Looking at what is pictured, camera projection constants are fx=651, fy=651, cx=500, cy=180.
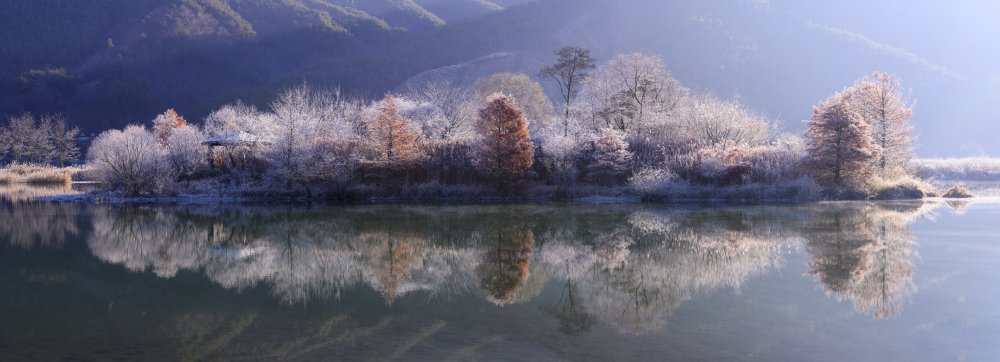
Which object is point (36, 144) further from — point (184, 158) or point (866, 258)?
point (866, 258)

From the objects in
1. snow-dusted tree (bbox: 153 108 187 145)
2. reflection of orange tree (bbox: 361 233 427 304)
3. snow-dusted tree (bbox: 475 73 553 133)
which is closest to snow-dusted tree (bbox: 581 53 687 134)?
snow-dusted tree (bbox: 475 73 553 133)

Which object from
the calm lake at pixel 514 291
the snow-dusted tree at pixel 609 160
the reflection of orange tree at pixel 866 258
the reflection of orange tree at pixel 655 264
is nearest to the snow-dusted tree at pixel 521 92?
the snow-dusted tree at pixel 609 160

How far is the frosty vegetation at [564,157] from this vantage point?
120 feet

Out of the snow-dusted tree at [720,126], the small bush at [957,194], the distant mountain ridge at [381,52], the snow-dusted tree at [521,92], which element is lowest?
the small bush at [957,194]

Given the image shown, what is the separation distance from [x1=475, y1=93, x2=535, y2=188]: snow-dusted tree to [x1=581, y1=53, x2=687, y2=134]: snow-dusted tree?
9.95 meters

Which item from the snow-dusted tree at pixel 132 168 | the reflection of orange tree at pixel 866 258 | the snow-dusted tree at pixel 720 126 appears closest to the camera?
the reflection of orange tree at pixel 866 258

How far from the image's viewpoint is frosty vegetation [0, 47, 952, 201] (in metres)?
36.6

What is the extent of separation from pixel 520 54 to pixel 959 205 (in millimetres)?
97709

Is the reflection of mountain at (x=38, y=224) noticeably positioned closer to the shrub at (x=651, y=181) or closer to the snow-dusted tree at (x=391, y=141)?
the snow-dusted tree at (x=391, y=141)

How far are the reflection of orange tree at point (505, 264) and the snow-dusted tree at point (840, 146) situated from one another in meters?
22.5

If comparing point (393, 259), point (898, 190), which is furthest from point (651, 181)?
point (393, 259)

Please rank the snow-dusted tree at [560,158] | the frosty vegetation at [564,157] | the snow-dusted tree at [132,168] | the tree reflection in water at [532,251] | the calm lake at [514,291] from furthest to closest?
1. the snow-dusted tree at [132,168]
2. the snow-dusted tree at [560,158]
3. the frosty vegetation at [564,157]
4. the tree reflection in water at [532,251]
5. the calm lake at [514,291]

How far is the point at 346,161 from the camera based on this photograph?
40750 mm

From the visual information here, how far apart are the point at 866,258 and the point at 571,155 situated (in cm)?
2510
